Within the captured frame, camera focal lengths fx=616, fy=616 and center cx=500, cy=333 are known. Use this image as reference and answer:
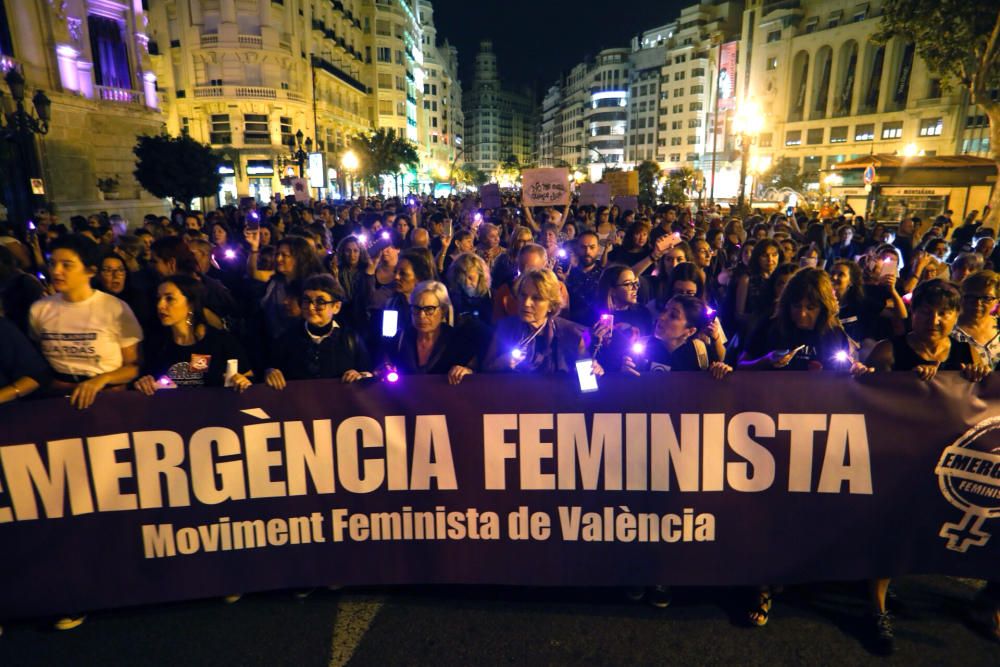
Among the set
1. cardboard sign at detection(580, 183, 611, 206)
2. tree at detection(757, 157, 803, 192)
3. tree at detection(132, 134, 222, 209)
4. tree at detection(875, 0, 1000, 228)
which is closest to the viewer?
cardboard sign at detection(580, 183, 611, 206)

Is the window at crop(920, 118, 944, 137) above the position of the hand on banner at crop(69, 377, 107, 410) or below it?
above

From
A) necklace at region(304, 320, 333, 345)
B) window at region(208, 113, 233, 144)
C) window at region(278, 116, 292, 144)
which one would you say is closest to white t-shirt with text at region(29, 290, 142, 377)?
necklace at region(304, 320, 333, 345)

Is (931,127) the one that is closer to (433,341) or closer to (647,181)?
(647,181)

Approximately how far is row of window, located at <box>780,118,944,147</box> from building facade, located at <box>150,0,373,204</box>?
63.5 meters

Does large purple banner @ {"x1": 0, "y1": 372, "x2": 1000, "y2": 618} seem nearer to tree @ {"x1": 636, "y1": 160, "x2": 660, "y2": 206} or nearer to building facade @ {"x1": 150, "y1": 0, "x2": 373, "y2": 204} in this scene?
tree @ {"x1": 636, "y1": 160, "x2": 660, "y2": 206}

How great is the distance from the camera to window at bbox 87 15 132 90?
2803 cm

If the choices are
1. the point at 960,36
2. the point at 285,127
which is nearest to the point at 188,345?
the point at 960,36

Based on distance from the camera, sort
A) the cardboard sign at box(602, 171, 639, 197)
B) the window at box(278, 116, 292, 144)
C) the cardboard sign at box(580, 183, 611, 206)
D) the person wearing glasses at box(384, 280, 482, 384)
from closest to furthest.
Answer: the person wearing glasses at box(384, 280, 482, 384), the cardboard sign at box(580, 183, 611, 206), the cardboard sign at box(602, 171, 639, 197), the window at box(278, 116, 292, 144)

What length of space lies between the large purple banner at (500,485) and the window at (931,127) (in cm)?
7981

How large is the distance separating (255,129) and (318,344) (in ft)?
161

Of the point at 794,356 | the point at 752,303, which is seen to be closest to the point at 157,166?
the point at 752,303

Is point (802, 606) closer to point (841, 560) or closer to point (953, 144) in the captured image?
point (841, 560)

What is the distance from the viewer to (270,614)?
11.0ft

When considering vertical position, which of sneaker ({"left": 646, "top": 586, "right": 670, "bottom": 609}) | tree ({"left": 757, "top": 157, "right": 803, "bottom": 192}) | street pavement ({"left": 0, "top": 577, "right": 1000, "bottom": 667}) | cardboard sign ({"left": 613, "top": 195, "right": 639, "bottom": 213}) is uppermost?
tree ({"left": 757, "top": 157, "right": 803, "bottom": 192})
